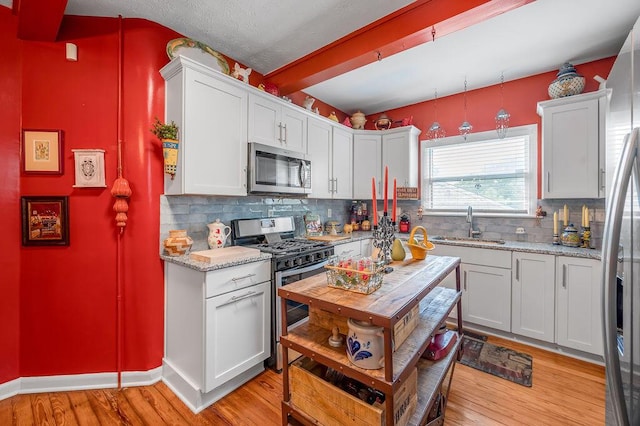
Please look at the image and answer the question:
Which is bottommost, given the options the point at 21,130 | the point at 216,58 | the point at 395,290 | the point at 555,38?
the point at 395,290

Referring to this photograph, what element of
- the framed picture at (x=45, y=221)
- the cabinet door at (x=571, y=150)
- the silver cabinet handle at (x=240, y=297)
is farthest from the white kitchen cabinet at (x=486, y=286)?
the framed picture at (x=45, y=221)

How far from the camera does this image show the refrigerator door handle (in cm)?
78

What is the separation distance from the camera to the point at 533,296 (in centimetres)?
259

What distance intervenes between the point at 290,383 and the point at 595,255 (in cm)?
267

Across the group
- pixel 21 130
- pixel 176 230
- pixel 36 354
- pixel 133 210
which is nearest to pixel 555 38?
pixel 176 230

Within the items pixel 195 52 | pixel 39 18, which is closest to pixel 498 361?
pixel 195 52

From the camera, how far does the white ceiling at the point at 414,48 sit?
77.8 inches

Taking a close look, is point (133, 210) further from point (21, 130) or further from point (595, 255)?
point (595, 255)

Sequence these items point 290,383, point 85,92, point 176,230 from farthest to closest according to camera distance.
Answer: point 176,230
point 85,92
point 290,383

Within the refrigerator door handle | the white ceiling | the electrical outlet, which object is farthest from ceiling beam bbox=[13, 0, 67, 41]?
the electrical outlet

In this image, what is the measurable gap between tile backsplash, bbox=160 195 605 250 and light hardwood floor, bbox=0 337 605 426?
45.4 inches

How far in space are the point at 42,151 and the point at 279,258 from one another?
186 centimetres

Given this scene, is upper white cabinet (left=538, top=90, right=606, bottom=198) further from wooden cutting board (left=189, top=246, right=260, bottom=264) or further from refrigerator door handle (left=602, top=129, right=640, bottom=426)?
wooden cutting board (left=189, top=246, right=260, bottom=264)

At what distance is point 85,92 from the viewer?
6.58ft
